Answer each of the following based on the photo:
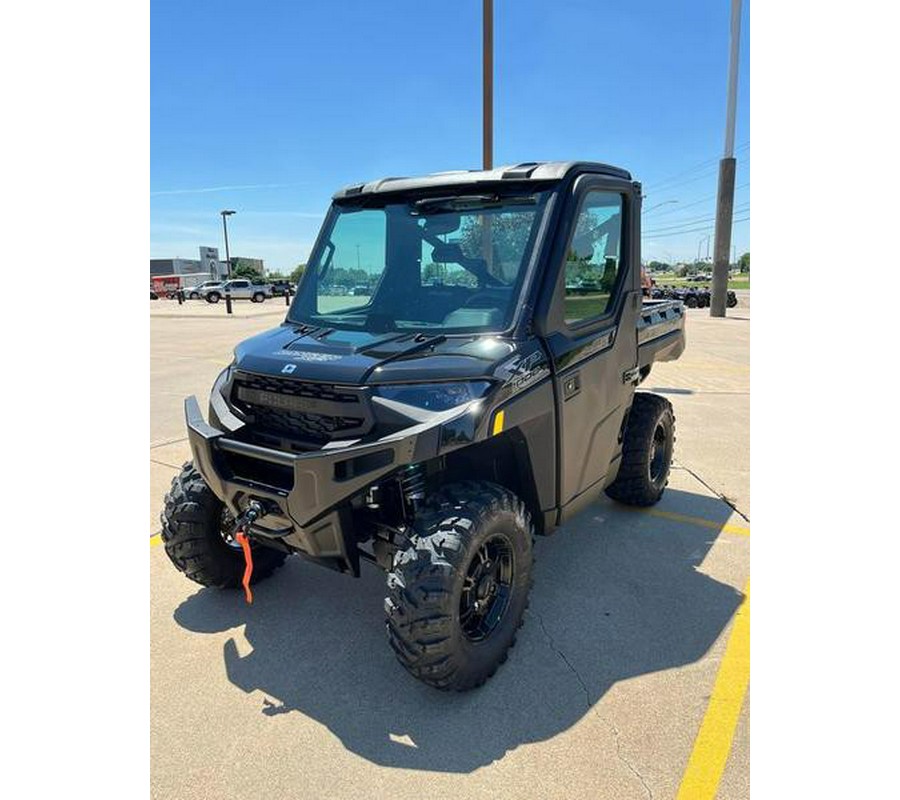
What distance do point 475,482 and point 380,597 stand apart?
4.00ft

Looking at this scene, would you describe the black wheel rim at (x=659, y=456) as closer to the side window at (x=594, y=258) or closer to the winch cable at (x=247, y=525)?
the side window at (x=594, y=258)

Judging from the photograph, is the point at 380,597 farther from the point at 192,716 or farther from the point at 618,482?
the point at 618,482

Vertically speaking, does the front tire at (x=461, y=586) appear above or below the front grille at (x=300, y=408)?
below

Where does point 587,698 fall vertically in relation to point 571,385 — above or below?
below

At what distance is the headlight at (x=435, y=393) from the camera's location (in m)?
2.62

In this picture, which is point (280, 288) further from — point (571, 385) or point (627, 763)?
point (627, 763)

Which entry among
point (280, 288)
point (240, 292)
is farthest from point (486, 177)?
point (280, 288)

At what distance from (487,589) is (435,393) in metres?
1.03

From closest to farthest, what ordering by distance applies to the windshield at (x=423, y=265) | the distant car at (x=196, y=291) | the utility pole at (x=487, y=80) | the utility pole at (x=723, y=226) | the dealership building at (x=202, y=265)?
the windshield at (x=423, y=265), the utility pole at (x=487, y=80), the utility pole at (x=723, y=226), the distant car at (x=196, y=291), the dealership building at (x=202, y=265)

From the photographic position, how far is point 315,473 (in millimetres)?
2494

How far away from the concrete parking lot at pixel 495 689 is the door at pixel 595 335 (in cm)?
74

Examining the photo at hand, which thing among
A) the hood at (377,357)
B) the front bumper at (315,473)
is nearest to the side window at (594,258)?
the hood at (377,357)

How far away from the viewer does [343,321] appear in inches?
135

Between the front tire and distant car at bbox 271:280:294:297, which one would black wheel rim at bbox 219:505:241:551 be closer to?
the front tire
